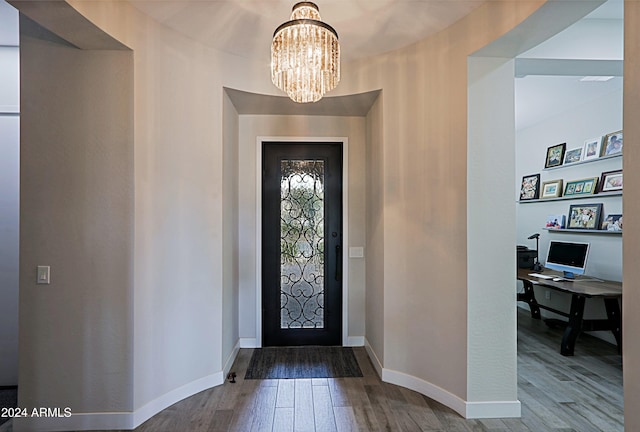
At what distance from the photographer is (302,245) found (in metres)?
3.87

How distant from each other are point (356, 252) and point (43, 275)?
2.73 m

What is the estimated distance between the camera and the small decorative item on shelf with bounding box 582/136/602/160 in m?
4.20

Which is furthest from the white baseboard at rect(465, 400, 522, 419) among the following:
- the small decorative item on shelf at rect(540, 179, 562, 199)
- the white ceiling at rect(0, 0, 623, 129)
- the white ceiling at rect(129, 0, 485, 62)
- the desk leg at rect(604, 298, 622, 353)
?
the small decorative item on shelf at rect(540, 179, 562, 199)

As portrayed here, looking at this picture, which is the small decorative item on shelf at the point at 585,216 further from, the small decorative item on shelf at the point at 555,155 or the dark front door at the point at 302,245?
the dark front door at the point at 302,245

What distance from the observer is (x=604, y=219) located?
4.07 metres

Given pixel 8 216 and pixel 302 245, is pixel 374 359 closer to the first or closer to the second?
pixel 302 245

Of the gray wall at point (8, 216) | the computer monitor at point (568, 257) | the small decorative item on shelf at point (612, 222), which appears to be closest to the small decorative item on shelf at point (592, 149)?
the small decorative item on shelf at point (612, 222)

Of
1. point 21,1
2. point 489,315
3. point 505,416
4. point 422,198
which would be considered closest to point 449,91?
point 422,198

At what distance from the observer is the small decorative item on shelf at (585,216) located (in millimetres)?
4145

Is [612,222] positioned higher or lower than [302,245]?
higher

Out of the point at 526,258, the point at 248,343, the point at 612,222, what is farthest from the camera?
the point at 526,258

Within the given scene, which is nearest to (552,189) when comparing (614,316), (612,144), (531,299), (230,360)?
(612,144)

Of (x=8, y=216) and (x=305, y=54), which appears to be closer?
(x=305, y=54)

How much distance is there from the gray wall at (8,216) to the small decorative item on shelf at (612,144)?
6017 mm
